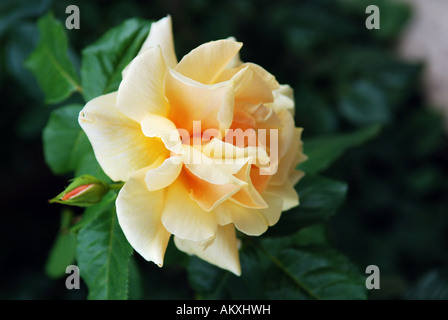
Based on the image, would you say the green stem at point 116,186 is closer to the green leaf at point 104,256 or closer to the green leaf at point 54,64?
the green leaf at point 104,256

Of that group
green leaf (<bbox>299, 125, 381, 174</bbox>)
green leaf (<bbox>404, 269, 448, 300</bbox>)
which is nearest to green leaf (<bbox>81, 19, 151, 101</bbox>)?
green leaf (<bbox>299, 125, 381, 174</bbox>)

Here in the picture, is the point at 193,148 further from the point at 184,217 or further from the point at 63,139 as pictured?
the point at 63,139

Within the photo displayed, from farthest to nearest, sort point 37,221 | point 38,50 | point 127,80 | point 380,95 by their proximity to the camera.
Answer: point 37,221
point 380,95
point 38,50
point 127,80

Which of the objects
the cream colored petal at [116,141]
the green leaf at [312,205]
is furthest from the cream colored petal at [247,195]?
the green leaf at [312,205]

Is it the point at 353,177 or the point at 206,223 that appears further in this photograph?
the point at 353,177

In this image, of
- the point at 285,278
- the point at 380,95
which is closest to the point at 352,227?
the point at 380,95

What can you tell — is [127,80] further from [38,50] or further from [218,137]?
[38,50]

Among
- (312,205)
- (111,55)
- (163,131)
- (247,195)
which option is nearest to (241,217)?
(247,195)

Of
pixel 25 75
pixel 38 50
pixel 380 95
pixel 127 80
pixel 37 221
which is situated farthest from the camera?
pixel 37 221
